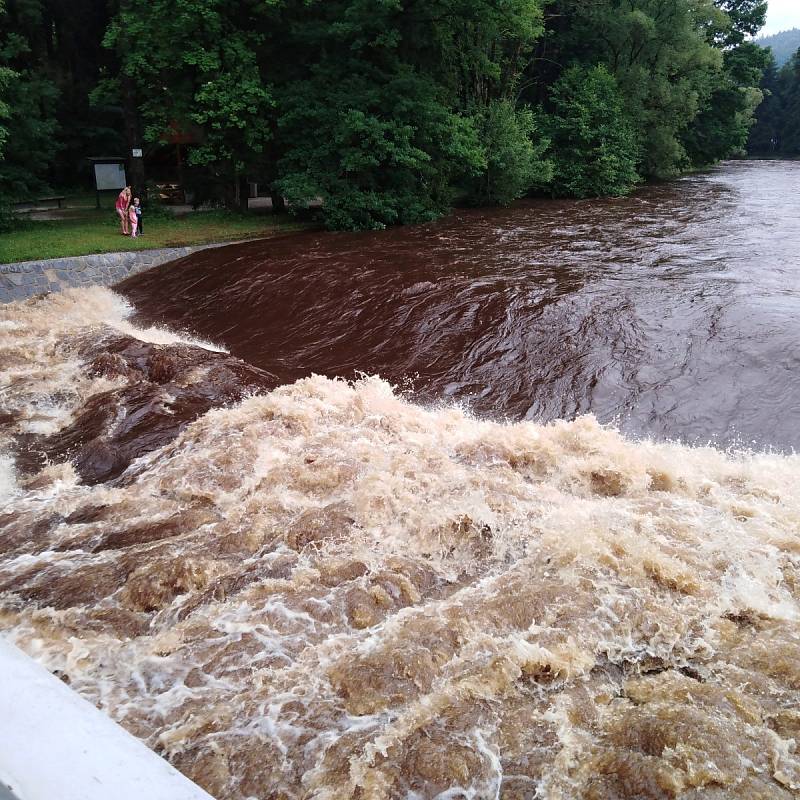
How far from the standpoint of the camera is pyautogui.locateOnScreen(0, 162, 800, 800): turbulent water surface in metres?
3.16

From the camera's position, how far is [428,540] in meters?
4.73

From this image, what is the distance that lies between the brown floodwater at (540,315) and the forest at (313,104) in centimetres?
234

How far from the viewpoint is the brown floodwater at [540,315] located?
714 centimetres

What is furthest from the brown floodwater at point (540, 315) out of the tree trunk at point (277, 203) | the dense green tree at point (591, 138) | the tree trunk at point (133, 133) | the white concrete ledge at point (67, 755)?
the dense green tree at point (591, 138)

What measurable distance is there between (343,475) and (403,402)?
6.27ft

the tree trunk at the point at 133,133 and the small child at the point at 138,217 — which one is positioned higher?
the tree trunk at the point at 133,133

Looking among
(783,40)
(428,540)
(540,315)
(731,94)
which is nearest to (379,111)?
(540,315)

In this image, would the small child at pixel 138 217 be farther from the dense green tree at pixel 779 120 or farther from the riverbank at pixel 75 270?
the dense green tree at pixel 779 120

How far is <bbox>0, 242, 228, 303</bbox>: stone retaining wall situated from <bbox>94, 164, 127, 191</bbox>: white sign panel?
4.99m

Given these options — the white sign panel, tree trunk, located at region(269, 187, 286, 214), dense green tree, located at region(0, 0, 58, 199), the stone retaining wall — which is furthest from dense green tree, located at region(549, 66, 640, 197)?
dense green tree, located at region(0, 0, 58, 199)

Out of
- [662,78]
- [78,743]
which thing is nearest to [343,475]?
[78,743]

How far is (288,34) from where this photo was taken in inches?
666

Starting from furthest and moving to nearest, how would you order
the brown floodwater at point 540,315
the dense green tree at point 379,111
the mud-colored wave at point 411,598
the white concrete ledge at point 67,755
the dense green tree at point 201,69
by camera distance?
the dense green tree at point 379,111 < the dense green tree at point 201,69 < the brown floodwater at point 540,315 < the mud-colored wave at point 411,598 < the white concrete ledge at point 67,755

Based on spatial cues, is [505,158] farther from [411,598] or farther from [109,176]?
[411,598]
